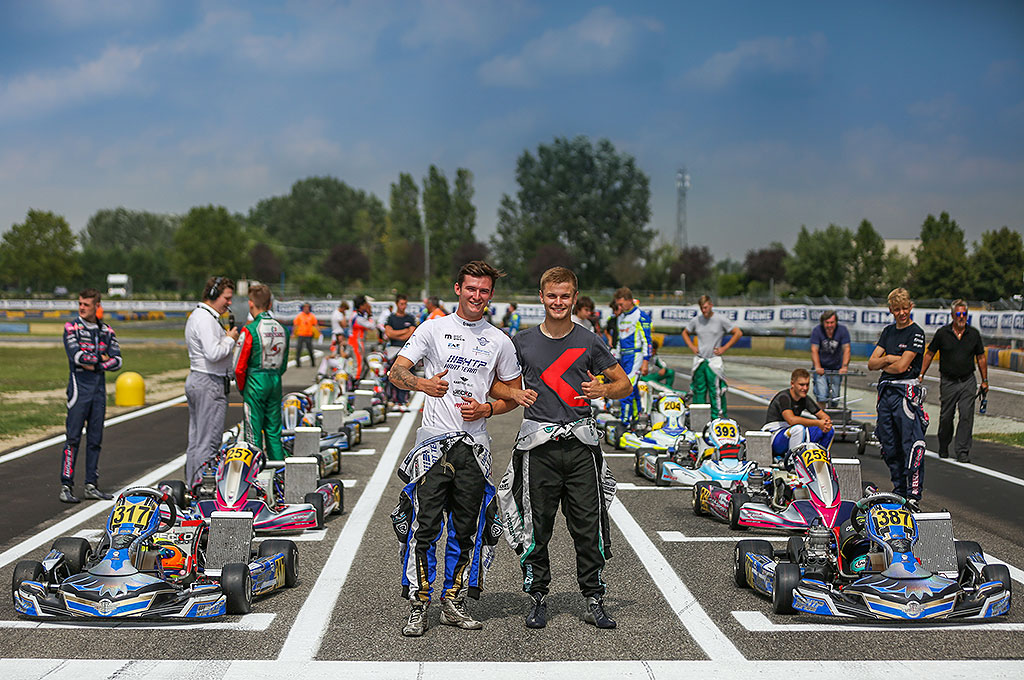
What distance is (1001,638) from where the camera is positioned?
5496 mm

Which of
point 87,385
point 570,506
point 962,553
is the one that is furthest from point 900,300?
point 87,385

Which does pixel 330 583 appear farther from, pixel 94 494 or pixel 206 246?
pixel 206 246

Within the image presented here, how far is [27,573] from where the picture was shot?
229 inches

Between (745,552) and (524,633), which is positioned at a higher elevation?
(745,552)

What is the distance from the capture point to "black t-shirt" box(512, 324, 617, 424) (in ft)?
19.1

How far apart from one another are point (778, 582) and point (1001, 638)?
1.22 meters

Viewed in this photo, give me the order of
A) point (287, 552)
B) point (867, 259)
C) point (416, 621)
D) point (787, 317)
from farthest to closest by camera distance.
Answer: point (867, 259)
point (787, 317)
point (287, 552)
point (416, 621)

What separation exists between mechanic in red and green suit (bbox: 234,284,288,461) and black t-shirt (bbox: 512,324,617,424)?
3.99m

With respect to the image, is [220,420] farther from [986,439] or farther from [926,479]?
[986,439]

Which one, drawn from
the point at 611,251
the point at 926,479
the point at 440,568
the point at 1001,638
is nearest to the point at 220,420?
the point at 440,568

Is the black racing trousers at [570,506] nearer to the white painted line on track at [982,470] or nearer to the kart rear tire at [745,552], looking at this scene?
the kart rear tire at [745,552]

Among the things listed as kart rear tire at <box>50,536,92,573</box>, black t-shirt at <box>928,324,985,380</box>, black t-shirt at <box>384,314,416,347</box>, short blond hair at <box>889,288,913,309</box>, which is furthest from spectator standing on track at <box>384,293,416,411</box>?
kart rear tire at <box>50,536,92,573</box>

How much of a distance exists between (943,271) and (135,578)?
2658 inches

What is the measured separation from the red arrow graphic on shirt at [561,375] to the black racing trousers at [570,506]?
24 cm
